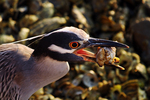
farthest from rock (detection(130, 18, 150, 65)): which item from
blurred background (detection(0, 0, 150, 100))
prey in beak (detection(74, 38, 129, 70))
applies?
prey in beak (detection(74, 38, 129, 70))

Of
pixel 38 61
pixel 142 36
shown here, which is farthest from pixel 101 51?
pixel 142 36

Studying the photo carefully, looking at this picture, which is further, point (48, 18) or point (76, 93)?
point (48, 18)

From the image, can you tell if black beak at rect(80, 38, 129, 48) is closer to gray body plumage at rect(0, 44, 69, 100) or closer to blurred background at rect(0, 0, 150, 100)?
gray body plumage at rect(0, 44, 69, 100)

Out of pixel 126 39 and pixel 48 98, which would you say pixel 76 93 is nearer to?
pixel 48 98

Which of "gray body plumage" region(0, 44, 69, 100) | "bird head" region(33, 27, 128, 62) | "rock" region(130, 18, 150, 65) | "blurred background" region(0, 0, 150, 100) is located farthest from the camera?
"rock" region(130, 18, 150, 65)

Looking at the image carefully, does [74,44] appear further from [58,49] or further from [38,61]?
[38,61]

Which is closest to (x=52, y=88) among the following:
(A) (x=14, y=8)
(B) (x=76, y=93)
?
(B) (x=76, y=93)

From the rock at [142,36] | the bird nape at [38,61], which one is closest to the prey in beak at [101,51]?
the bird nape at [38,61]
